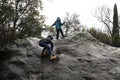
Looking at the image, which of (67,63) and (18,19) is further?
(18,19)

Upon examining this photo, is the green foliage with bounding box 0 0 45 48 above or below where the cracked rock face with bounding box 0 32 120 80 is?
above

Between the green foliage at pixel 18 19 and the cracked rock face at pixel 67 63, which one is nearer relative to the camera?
the cracked rock face at pixel 67 63

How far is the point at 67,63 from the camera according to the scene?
1464 cm

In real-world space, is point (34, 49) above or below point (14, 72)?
Answer: above

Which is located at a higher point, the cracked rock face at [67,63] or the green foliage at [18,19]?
the green foliage at [18,19]

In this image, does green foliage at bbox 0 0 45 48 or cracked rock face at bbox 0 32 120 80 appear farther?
green foliage at bbox 0 0 45 48

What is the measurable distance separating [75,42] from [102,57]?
255 cm

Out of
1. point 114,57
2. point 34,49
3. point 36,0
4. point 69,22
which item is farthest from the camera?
point 69,22

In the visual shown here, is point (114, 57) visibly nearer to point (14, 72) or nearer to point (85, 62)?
point (85, 62)

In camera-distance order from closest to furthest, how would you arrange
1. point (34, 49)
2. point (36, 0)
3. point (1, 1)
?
point (34, 49) → point (1, 1) → point (36, 0)

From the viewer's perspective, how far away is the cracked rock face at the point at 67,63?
1384 centimetres

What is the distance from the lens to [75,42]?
17.0m

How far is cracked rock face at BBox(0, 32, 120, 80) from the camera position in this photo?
13836mm

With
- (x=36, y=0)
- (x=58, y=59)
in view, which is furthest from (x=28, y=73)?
(x=36, y=0)
